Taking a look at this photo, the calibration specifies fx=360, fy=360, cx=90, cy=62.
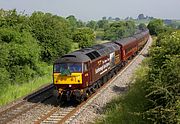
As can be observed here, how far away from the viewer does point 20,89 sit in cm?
2539

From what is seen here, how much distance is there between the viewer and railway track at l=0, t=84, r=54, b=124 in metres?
18.0

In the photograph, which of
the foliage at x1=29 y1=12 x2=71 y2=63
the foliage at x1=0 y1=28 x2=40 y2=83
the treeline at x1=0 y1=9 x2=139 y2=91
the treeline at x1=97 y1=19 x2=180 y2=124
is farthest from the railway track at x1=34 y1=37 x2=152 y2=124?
the foliage at x1=29 y1=12 x2=71 y2=63

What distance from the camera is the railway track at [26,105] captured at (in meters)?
18.0

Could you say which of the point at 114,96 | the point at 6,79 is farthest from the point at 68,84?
the point at 6,79

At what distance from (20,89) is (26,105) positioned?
4.96m

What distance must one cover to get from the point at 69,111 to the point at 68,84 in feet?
5.49

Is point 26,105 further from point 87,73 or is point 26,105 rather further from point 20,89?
point 20,89

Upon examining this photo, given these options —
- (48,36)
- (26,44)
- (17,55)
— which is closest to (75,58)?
(17,55)

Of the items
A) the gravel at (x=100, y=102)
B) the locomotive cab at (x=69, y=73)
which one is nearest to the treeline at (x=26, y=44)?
the locomotive cab at (x=69, y=73)

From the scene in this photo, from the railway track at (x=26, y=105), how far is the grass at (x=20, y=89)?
1.06 meters

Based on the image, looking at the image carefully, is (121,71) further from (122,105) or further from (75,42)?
(75,42)

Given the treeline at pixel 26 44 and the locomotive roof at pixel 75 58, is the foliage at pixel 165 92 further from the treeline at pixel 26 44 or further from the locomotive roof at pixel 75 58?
the treeline at pixel 26 44

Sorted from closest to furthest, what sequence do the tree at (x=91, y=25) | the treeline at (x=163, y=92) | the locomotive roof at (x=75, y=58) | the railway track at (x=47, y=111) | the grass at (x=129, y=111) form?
the treeline at (x=163, y=92) < the grass at (x=129, y=111) < the railway track at (x=47, y=111) < the locomotive roof at (x=75, y=58) < the tree at (x=91, y=25)

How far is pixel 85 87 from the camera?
20.3 meters
